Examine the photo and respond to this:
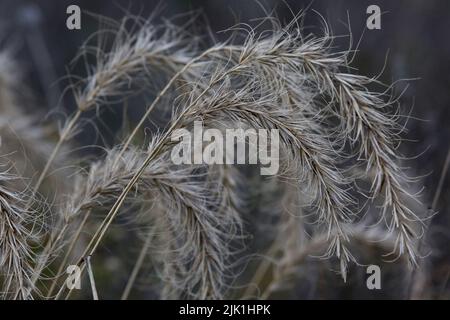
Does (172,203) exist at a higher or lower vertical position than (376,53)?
lower

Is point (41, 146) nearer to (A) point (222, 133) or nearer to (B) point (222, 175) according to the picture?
(B) point (222, 175)

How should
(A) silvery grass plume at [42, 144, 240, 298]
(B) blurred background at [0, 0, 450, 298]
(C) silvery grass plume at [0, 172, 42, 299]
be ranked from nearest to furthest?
(C) silvery grass plume at [0, 172, 42, 299], (A) silvery grass plume at [42, 144, 240, 298], (B) blurred background at [0, 0, 450, 298]

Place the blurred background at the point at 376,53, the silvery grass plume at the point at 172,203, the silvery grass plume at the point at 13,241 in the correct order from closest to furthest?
1. the silvery grass plume at the point at 13,241
2. the silvery grass plume at the point at 172,203
3. the blurred background at the point at 376,53

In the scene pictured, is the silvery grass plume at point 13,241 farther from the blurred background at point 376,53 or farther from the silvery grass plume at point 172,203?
the blurred background at point 376,53

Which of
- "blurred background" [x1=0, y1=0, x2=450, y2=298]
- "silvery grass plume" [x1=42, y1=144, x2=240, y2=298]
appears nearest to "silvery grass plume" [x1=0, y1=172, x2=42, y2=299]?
"silvery grass plume" [x1=42, y1=144, x2=240, y2=298]

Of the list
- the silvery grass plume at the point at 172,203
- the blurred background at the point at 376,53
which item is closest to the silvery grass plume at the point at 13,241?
the silvery grass plume at the point at 172,203

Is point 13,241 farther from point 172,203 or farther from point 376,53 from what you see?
point 376,53

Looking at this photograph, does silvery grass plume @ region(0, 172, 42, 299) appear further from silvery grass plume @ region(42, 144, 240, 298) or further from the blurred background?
the blurred background

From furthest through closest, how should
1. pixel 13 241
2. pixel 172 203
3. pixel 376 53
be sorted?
pixel 376 53 → pixel 172 203 → pixel 13 241

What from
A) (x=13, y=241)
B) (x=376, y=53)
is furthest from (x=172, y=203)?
(x=376, y=53)
